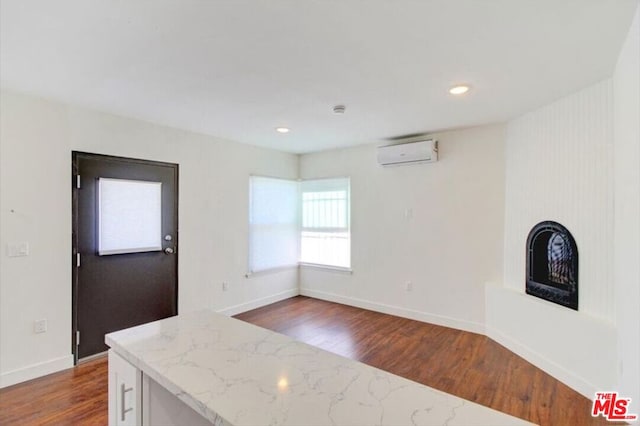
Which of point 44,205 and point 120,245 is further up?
point 44,205

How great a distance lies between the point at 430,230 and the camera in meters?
4.18

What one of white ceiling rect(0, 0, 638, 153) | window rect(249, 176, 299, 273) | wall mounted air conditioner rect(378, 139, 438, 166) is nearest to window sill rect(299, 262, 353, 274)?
window rect(249, 176, 299, 273)

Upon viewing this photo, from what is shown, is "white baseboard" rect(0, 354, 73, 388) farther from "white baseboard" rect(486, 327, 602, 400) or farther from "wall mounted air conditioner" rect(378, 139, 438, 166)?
"white baseboard" rect(486, 327, 602, 400)

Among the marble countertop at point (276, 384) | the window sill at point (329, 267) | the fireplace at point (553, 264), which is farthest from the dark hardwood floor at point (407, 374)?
the marble countertop at point (276, 384)

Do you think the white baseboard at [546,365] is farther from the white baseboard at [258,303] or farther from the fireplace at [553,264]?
the white baseboard at [258,303]

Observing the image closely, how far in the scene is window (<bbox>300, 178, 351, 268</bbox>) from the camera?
16.5 feet

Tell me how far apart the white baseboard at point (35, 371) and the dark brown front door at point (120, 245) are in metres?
0.11

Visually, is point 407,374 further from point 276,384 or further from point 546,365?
point 276,384

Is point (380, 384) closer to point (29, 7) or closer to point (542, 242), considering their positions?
point (29, 7)

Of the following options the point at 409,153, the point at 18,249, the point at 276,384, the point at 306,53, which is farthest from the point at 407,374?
the point at 18,249

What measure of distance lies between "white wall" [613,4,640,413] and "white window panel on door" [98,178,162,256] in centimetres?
403

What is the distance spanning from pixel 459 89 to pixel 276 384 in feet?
8.44

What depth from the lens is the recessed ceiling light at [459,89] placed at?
8.46ft

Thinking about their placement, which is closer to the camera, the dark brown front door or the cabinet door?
the cabinet door
